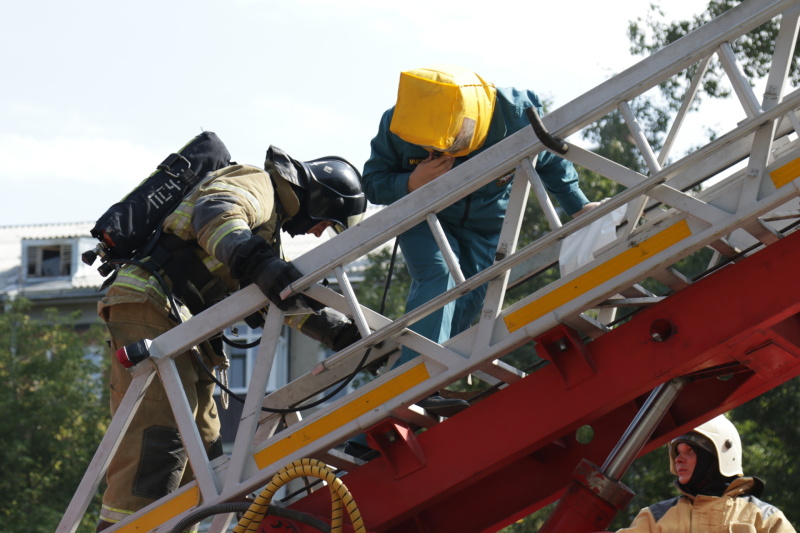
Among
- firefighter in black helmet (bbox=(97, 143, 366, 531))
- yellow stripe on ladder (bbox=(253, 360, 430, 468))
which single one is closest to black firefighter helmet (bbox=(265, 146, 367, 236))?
firefighter in black helmet (bbox=(97, 143, 366, 531))

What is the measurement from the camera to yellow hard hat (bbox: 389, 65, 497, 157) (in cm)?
399

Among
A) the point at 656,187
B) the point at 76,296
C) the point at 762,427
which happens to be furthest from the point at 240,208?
the point at 76,296

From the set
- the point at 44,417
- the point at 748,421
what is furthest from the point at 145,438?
the point at 44,417

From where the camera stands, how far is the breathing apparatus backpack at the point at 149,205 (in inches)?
179

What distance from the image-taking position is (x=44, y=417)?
58.2ft

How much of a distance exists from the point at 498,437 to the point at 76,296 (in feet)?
71.1

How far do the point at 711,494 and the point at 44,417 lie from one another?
1533 centimetres

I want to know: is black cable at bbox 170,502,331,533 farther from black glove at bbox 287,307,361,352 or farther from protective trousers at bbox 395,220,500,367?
black glove at bbox 287,307,361,352

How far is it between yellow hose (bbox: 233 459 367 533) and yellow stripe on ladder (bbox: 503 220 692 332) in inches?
29.9

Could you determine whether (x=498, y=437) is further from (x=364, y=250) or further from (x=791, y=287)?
(x=791, y=287)

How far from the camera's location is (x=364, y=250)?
380cm

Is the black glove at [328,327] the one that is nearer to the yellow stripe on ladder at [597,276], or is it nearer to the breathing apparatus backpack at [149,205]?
the breathing apparatus backpack at [149,205]

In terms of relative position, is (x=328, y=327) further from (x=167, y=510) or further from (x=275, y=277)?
→ (x=167, y=510)

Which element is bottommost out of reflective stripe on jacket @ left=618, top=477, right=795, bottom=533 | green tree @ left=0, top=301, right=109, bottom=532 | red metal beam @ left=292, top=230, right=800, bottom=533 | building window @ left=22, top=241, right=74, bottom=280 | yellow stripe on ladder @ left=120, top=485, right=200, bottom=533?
reflective stripe on jacket @ left=618, top=477, right=795, bottom=533
